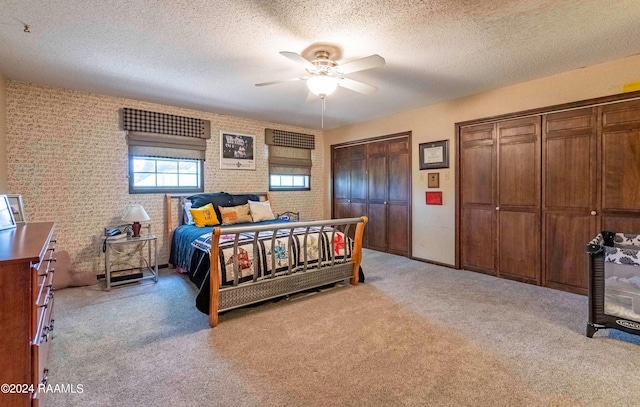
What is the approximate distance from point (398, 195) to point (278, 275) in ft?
9.46

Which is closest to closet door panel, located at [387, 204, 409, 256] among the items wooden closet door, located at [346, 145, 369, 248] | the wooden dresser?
wooden closet door, located at [346, 145, 369, 248]

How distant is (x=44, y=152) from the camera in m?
3.56

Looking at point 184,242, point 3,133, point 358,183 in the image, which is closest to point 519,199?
point 358,183

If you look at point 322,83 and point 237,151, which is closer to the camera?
point 322,83

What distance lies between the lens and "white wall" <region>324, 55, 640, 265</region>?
304 cm

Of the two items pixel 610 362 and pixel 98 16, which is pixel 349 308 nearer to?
pixel 610 362

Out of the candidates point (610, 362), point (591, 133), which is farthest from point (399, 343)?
point (591, 133)

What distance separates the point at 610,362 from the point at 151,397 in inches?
114

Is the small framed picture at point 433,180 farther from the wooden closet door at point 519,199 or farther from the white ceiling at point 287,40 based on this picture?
the white ceiling at point 287,40

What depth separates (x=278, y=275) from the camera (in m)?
3.00

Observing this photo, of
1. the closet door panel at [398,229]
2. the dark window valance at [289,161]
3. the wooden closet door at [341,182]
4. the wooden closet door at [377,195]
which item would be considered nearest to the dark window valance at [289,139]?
the dark window valance at [289,161]

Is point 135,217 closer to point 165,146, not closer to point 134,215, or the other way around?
point 134,215

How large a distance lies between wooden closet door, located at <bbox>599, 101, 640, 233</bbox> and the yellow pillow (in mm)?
4518

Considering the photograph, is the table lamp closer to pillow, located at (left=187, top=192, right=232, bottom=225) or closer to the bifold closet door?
pillow, located at (left=187, top=192, right=232, bottom=225)
